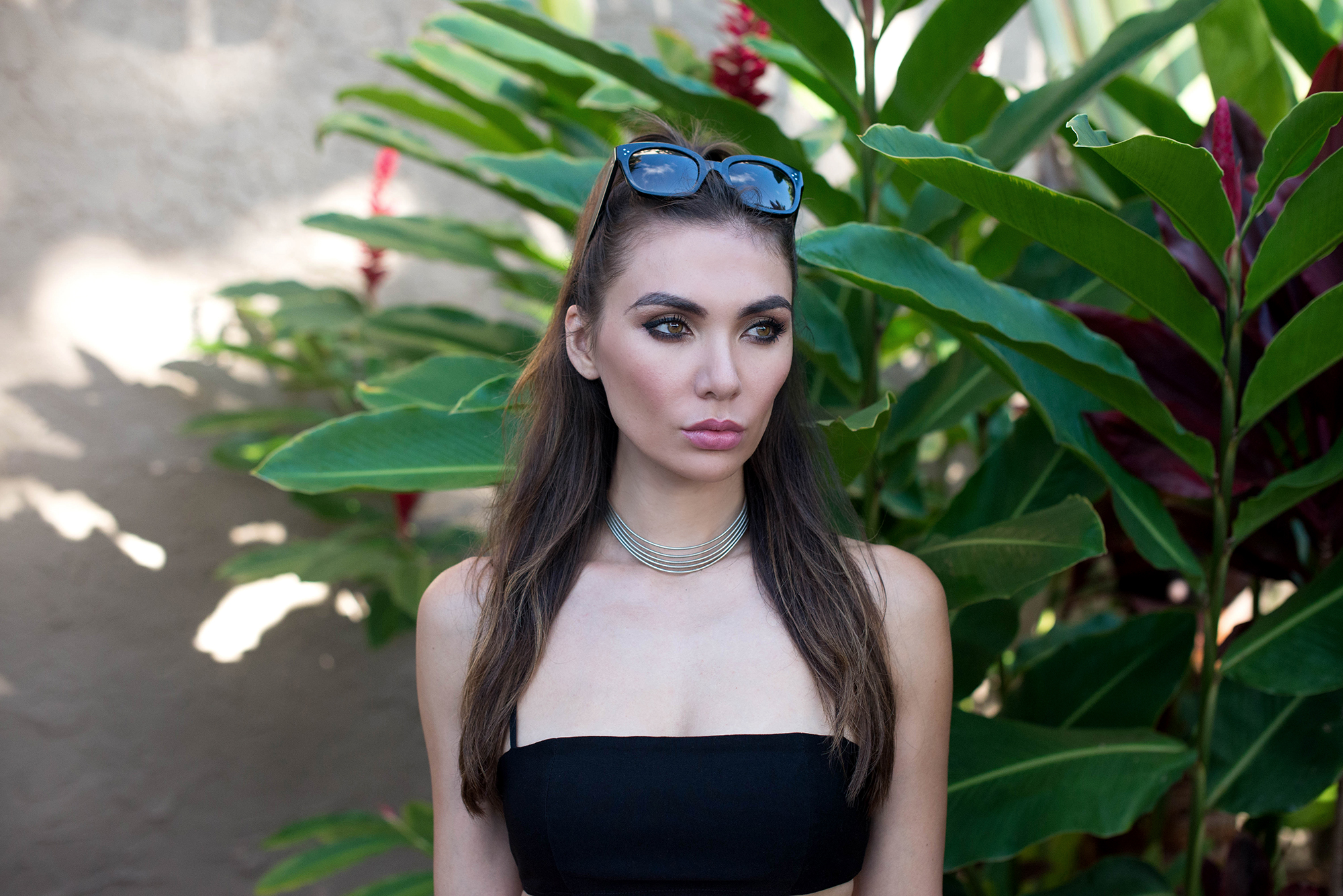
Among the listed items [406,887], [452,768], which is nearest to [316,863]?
[406,887]

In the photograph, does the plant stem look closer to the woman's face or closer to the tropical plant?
the tropical plant

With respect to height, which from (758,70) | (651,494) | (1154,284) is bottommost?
(651,494)

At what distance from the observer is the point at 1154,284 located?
923 mm

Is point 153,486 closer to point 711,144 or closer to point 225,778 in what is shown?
point 225,778

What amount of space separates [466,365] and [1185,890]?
1.06 m

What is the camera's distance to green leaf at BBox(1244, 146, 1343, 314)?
0.82 metres

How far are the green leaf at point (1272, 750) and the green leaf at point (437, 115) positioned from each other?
1320 millimetres

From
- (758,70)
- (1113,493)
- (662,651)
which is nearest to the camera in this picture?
(662,651)

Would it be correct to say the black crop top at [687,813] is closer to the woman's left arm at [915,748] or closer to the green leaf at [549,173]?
the woman's left arm at [915,748]

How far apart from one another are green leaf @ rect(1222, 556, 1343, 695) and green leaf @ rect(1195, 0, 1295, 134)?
25.7 inches

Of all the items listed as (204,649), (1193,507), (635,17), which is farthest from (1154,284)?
(204,649)

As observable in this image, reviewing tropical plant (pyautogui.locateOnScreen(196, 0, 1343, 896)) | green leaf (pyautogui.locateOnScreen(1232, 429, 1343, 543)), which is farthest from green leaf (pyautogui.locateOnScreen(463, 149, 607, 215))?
green leaf (pyautogui.locateOnScreen(1232, 429, 1343, 543))

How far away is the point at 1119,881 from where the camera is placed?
1.09 metres

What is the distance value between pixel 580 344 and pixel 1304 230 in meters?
0.68
